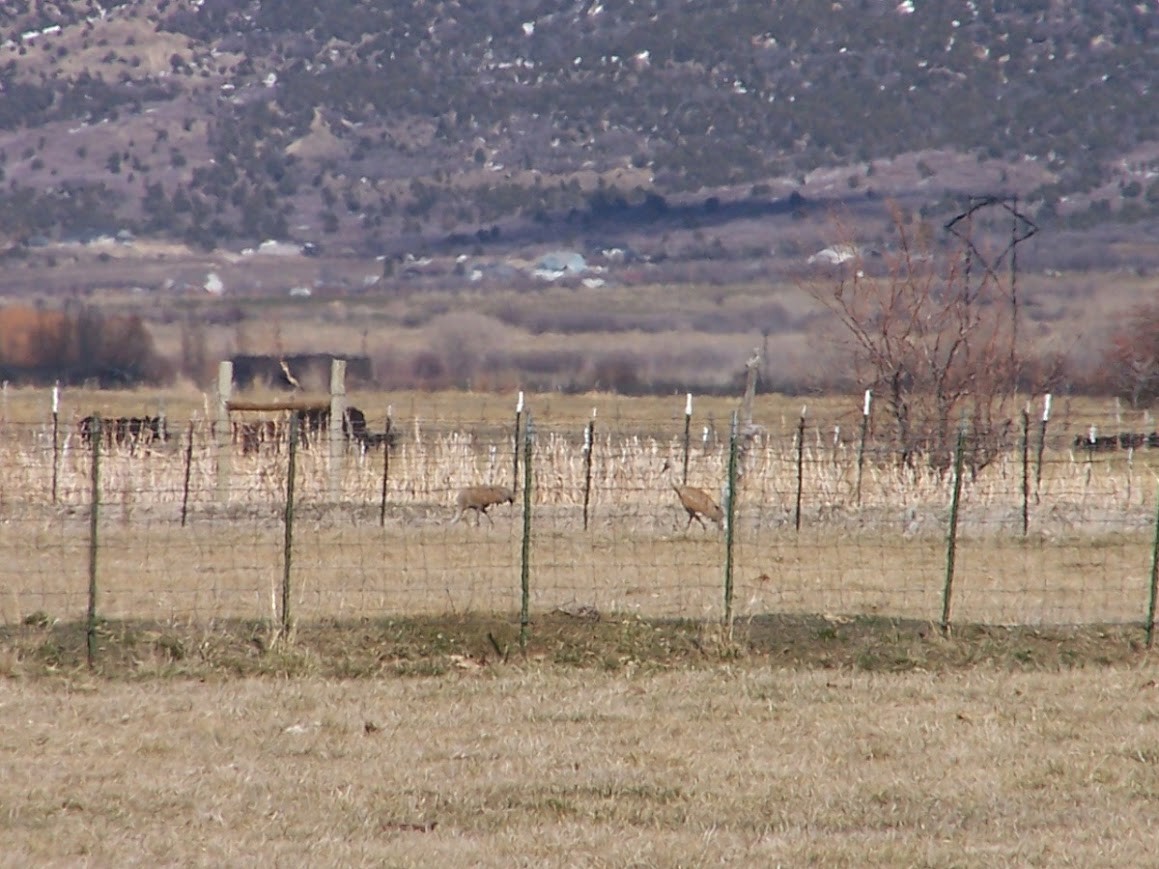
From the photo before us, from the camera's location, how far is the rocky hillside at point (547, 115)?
8638 centimetres

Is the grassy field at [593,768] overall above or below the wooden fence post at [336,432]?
below

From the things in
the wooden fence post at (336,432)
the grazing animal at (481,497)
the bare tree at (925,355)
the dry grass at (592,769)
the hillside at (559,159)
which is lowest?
the dry grass at (592,769)

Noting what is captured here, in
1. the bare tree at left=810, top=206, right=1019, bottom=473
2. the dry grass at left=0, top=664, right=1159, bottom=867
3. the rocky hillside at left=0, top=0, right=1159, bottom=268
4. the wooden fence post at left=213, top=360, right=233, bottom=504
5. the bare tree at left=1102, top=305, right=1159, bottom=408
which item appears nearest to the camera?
the dry grass at left=0, top=664, right=1159, bottom=867

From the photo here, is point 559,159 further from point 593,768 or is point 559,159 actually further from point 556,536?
point 593,768

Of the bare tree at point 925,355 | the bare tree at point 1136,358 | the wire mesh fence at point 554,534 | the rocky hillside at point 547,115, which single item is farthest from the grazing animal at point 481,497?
the rocky hillside at point 547,115

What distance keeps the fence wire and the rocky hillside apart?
53.1 metres

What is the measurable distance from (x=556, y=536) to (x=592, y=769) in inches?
405

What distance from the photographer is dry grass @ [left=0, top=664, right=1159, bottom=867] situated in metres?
7.00

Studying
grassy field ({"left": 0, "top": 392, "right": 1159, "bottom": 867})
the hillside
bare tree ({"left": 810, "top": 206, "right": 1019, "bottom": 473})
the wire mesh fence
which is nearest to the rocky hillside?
the hillside

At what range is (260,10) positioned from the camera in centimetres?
11325

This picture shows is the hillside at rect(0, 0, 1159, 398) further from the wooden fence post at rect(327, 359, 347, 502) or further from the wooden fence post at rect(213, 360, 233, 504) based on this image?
the wooden fence post at rect(213, 360, 233, 504)

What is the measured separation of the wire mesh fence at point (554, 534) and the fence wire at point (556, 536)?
0.16 feet

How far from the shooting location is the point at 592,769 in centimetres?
833

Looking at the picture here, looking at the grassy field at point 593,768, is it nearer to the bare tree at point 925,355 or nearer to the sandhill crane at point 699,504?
the sandhill crane at point 699,504
